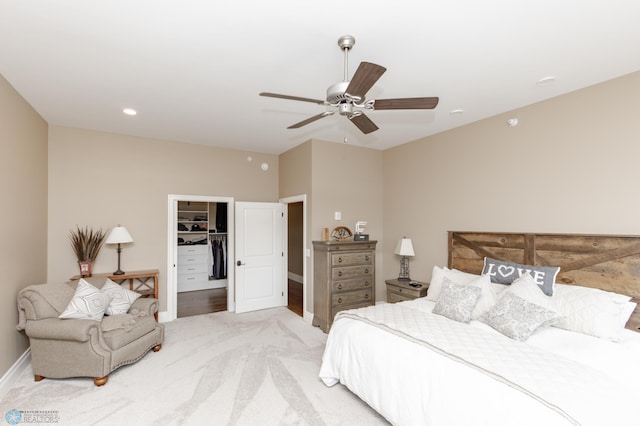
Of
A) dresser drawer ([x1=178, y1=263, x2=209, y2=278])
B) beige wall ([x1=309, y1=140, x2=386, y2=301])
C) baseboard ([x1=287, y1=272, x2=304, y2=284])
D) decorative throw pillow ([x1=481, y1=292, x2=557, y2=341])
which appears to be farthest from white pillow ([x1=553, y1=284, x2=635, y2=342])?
dresser drawer ([x1=178, y1=263, x2=209, y2=278])

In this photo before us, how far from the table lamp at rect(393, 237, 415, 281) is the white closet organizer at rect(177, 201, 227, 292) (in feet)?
14.0

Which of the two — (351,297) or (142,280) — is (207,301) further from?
(351,297)

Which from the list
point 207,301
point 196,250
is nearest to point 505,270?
point 207,301

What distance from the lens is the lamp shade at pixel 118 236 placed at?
4176 millimetres

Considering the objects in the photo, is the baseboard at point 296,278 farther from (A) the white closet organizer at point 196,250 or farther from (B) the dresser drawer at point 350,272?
(B) the dresser drawer at point 350,272

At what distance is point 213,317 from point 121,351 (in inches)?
75.5

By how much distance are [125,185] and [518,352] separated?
205 inches

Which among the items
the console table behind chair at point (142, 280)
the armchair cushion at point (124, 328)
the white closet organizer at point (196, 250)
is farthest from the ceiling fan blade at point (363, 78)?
the white closet organizer at point (196, 250)

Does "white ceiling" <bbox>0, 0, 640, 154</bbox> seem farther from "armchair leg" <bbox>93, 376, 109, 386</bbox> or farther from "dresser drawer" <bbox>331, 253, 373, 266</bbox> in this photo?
"armchair leg" <bbox>93, 376, 109, 386</bbox>

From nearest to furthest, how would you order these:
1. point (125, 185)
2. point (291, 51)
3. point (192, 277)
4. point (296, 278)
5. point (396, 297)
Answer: point (291, 51) → point (396, 297) → point (125, 185) → point (192, 277) → point (296, 278)

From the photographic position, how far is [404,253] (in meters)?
4.52

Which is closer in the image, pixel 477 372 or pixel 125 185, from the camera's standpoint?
pixel 477 372

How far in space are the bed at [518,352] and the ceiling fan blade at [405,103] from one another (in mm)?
1727

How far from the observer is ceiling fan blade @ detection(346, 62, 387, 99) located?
65.8 inches
